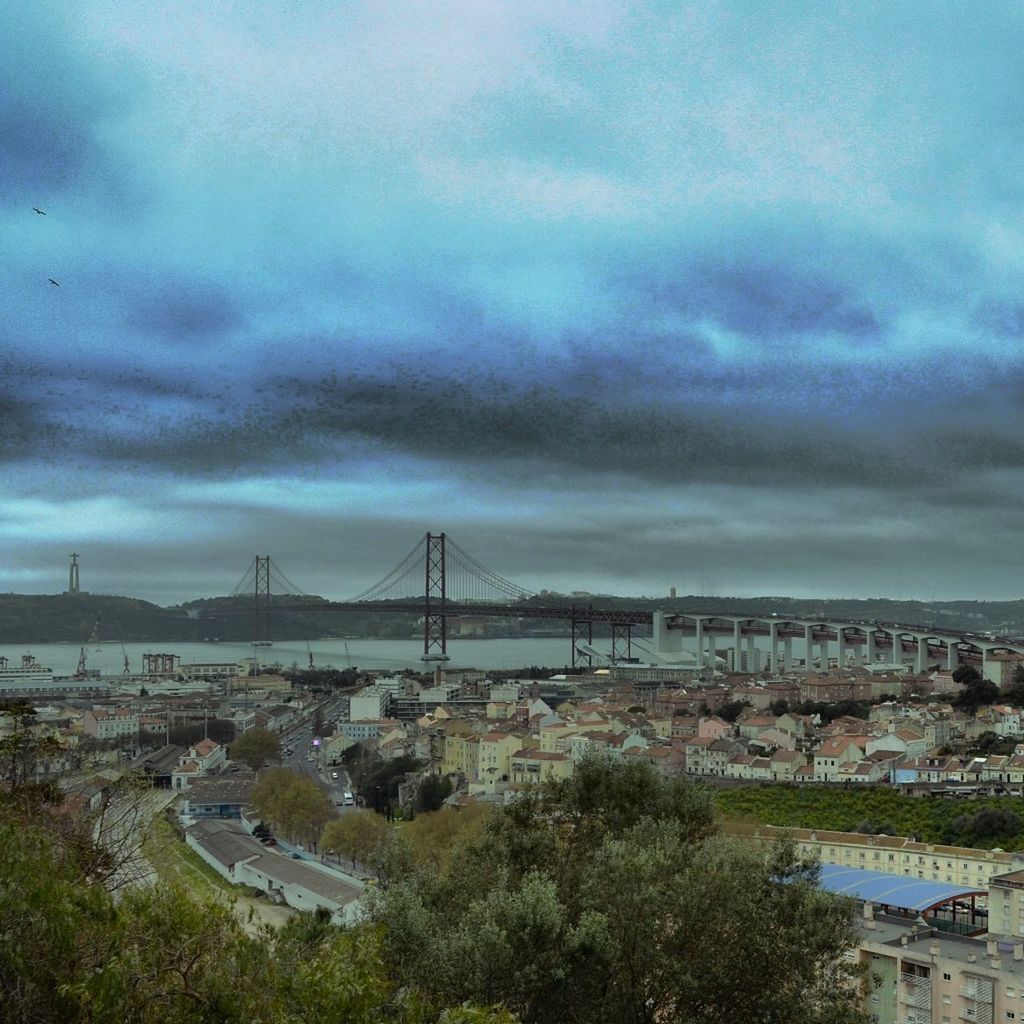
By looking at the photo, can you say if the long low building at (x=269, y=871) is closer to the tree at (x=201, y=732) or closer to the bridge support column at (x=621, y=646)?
the tree at (x=201, y=732)

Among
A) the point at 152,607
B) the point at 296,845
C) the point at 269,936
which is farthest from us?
the point at 152,607

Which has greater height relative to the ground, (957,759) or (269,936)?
(269,936)

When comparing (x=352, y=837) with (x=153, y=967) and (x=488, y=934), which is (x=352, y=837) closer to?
(x=488, y=934)

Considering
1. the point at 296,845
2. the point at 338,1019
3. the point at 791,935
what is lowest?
the point at 296,845

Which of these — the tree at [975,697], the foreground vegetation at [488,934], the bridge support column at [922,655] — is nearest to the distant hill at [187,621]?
the bridge support column at [922,655]

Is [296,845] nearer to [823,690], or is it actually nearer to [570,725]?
[570,725]

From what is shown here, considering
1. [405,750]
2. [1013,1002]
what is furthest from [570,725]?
[1013,1002]

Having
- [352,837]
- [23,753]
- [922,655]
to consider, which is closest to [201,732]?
[352,837]
